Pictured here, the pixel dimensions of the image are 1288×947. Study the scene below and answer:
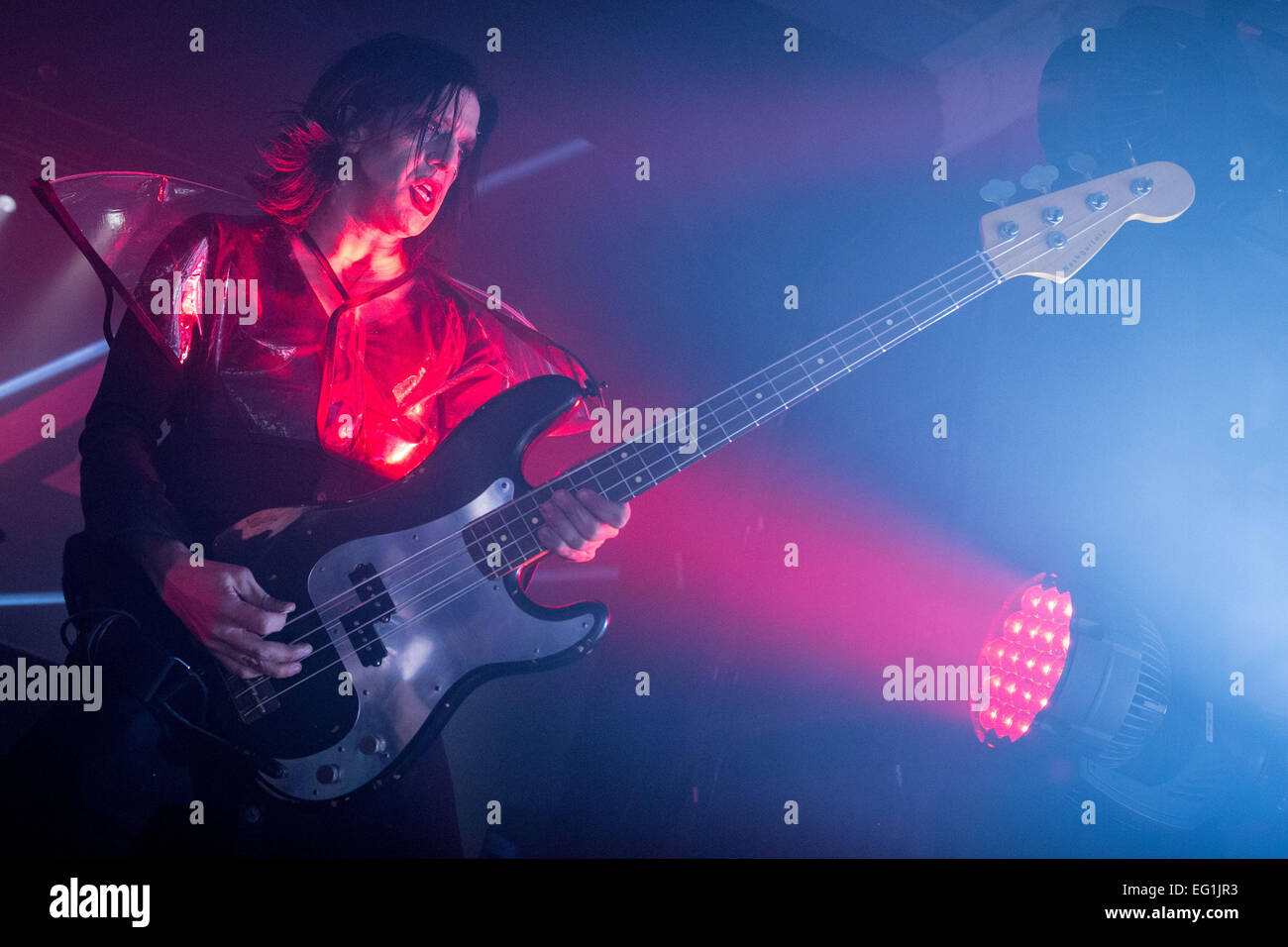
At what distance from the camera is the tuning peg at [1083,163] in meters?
1.90

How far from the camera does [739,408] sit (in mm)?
1790

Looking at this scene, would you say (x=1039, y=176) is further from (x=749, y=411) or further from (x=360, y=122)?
(x=360, y=122)

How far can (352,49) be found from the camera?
71.5 inches

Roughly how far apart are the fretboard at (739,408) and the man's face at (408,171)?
2.07 ft

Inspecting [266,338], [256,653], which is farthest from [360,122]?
[256,653]

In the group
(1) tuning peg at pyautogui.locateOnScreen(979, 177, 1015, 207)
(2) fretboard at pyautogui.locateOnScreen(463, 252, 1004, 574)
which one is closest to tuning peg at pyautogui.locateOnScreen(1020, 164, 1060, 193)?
(1) tuning peg at pyautogui.locateOnScreen(979, 177, 1015, 207)

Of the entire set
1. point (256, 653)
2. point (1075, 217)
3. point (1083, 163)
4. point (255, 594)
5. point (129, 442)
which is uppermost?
point (1083, 163)

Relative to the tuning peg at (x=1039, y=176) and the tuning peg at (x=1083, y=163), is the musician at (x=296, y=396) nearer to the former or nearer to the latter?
the tuning peg at (x=1039, y=176)

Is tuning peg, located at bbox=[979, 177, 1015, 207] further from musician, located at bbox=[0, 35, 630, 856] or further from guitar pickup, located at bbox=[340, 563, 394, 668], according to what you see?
guitar pickup, located at bbox=[340, 563, 394, 668]

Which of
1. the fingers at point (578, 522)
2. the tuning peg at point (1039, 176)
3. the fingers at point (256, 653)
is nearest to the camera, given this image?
the fingers at point (256, 653)

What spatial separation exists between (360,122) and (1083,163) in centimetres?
153

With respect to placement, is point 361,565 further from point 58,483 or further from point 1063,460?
point 1063,460

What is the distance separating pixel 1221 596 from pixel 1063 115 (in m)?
1.14

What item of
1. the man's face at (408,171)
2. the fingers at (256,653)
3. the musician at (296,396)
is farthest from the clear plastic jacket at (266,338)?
the fingers at (256,653)
